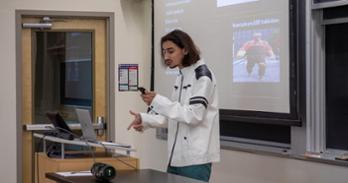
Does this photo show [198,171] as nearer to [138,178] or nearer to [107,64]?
[138,178]

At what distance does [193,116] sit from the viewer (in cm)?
304

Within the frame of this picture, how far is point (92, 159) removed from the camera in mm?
3377

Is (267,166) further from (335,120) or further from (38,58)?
(38,58)

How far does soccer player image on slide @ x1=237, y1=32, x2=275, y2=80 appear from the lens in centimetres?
380

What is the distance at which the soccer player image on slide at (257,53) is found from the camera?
3.80m

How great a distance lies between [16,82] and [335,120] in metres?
2.93

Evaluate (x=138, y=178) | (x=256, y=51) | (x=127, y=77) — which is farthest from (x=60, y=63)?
(x=138, y=178)

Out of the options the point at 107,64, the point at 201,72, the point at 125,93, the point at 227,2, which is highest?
the point at 227,2

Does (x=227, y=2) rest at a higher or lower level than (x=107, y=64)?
higher

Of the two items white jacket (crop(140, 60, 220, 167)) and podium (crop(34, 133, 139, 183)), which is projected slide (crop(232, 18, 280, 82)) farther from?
podium (crop(34, 133, 139, 183))

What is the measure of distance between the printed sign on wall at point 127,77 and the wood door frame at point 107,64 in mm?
68

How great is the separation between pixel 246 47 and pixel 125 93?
5.85 feet

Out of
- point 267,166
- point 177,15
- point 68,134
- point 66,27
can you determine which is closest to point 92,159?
point 68,134

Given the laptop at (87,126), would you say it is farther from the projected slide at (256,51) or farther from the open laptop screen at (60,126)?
the projected slide at (256,51)
